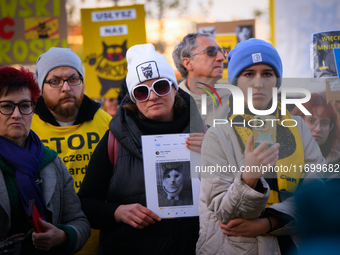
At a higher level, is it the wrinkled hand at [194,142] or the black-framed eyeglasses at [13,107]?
the black-framed eyeglasses at [13,107]

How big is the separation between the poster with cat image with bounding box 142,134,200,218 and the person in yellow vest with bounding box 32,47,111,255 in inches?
37.3

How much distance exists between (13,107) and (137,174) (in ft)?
2.67

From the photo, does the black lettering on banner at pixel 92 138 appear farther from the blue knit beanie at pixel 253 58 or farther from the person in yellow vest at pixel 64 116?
the blue knit beanie at pixel 253 58

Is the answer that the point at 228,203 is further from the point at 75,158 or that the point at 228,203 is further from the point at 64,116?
the point at 64,116

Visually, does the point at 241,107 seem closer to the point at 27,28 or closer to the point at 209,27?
the point at 209,27

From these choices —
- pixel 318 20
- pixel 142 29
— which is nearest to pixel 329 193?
pixel 318 20

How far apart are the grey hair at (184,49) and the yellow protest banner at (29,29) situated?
61.6 inches

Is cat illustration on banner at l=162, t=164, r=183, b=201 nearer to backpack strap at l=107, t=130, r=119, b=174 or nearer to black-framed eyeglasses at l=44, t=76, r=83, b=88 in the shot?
backpack strap at l=107, t=130, r=119, b=174

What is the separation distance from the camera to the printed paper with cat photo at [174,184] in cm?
216

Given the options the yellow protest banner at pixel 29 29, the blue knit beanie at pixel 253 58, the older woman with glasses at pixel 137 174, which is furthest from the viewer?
the yellow protest banner at pixel 29 29

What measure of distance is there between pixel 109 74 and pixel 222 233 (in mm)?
3368

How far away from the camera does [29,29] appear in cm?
467

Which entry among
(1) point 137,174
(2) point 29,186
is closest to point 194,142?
(1) point 137,174

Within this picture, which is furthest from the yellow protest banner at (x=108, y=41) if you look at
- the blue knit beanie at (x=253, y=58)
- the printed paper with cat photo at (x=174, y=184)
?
the blue knit beanie at (x=253, y=58)
